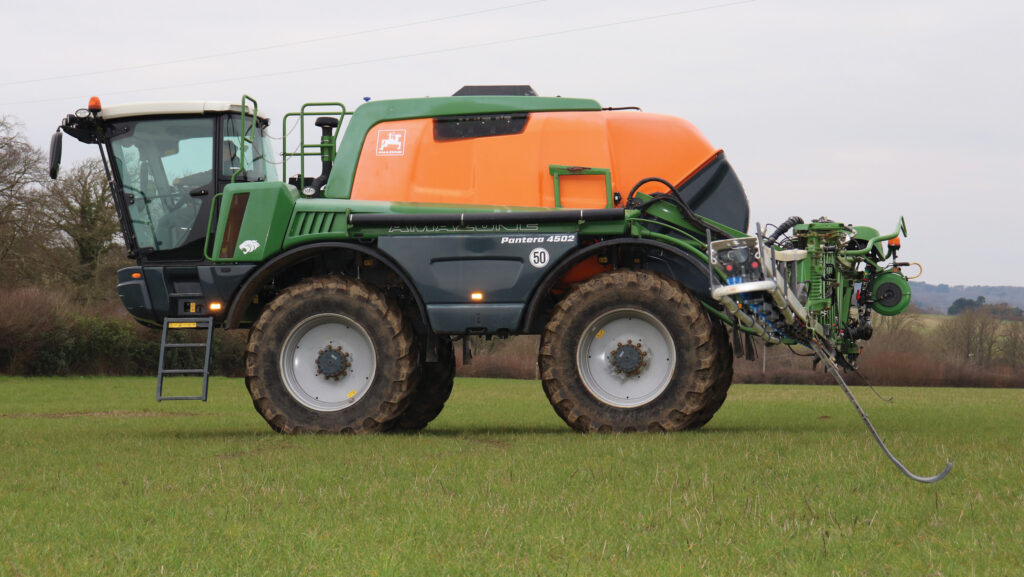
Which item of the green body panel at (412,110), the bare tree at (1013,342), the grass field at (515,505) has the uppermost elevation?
the green body panel at (412,110)

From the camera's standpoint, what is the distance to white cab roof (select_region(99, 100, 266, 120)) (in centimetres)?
1321

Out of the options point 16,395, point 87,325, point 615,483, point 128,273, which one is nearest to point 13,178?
point 87,325

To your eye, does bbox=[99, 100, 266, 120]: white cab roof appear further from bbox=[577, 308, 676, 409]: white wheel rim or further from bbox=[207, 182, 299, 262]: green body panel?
→ bbox=[577, 308, 676, 409]: white wheel rim

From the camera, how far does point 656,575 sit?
4719 millimetres

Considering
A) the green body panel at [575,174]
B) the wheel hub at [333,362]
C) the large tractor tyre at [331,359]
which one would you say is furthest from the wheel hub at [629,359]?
the wheel hub at [333,362]

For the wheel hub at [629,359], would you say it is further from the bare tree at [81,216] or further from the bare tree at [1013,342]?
the bare tree at [1013,342]

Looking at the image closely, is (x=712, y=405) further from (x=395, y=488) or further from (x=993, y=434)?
(x=395, y=488)

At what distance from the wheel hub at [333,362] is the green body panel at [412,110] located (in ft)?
6.03

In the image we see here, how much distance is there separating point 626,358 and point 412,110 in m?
3.87

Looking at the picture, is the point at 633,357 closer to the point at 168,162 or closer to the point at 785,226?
the point at 785,226

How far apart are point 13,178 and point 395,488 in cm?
4255

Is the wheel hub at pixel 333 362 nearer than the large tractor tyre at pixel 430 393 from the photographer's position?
Yes

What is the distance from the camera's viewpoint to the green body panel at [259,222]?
489 inches

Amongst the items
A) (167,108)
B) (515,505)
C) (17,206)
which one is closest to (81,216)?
(17,206)
